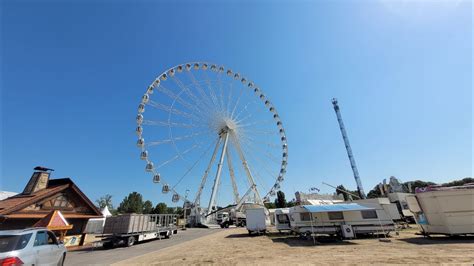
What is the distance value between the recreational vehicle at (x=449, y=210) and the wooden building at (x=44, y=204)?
28.6 metres

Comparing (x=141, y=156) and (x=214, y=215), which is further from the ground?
(x=141, y=156)

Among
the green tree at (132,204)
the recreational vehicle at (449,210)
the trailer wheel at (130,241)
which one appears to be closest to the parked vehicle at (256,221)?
the trailer wheel at (130,241)

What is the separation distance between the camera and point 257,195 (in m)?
44.4

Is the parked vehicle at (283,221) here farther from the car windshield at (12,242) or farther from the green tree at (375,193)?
the green tree at (375,193)

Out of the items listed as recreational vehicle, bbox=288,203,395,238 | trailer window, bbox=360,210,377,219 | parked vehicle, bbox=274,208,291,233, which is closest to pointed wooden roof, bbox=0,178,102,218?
parked vehicle, bbox=274,208,291,233

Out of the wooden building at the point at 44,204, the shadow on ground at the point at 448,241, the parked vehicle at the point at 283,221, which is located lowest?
the shadow on ground at the point at 448,241

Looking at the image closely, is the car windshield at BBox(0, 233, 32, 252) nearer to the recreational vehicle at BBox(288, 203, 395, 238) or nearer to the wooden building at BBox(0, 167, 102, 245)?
the wooden building at BBox(0, 167, 102, 245)

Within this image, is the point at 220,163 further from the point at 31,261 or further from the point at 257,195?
the point at 31,261

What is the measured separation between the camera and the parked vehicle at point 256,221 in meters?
26.2

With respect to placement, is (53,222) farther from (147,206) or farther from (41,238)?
(147,206)

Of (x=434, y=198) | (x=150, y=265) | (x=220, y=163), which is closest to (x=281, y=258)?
(x=150, y=265)

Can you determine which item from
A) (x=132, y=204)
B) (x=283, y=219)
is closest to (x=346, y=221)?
(x=283, y=219)

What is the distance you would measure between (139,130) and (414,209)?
31181 millimetres

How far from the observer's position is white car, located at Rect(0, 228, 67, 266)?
5.80 metres
